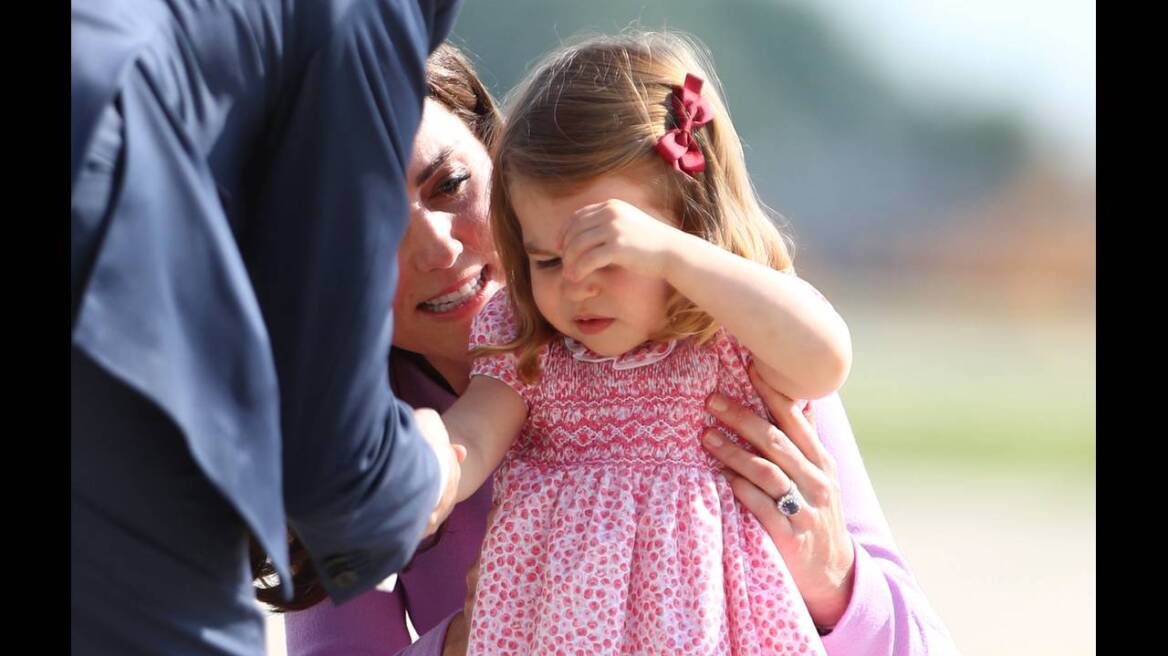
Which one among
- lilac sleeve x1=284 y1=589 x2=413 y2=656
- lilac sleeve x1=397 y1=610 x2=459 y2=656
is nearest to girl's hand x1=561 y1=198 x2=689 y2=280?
lilac sleeve x1=397 y1=610 x2=459 y2=656

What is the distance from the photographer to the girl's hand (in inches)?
81.7

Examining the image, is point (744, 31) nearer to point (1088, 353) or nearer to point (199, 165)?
→ point (1088, 353)

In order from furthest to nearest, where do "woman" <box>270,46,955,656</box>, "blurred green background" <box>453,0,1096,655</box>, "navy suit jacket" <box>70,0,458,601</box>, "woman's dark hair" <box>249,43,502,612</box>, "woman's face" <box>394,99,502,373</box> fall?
"blurred green background" <box>453,0,1096,655</box>
"woman's dark hair" <box>249,43,502,612</box>
"woman's face" <box>394,99,502,373</box>
"woman" <box>270,46,955,656</box>
"navy suit jacket" <box>70,0,458,601</box>

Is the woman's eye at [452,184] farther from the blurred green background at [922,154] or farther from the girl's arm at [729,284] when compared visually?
the blurred green background at [922,154]

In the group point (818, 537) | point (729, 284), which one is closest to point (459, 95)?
point (729, 284)

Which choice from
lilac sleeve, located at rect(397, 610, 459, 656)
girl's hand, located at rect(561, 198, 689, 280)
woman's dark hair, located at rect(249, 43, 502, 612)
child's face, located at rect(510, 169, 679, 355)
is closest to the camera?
girl's hand, located at rect(561, 198, 689, 280)

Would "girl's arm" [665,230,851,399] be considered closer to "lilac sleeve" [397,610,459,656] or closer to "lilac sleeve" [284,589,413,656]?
"lilac sleeve" [397,610,459,656]

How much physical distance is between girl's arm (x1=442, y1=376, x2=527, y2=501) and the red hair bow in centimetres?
48

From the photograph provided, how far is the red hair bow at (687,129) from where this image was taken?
88.7 inches

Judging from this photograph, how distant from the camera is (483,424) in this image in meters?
2.31

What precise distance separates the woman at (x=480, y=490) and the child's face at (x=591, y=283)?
21 centimetres

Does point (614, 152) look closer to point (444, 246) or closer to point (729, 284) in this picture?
point (729, 284)

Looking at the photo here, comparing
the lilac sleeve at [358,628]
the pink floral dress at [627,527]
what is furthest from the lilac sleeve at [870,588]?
Result: the lilac sleeve at [358,628]
